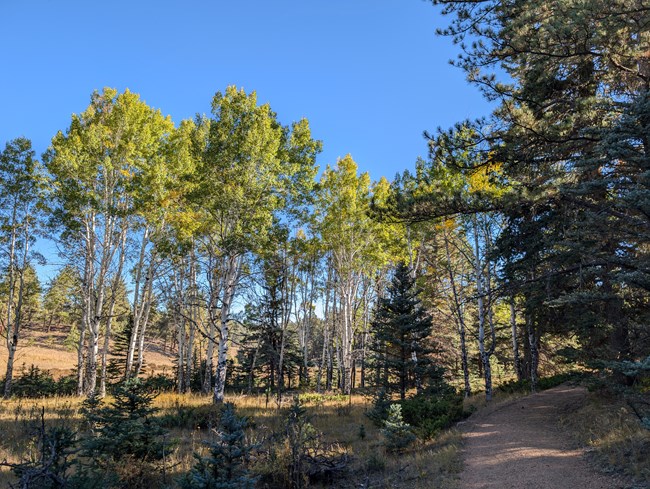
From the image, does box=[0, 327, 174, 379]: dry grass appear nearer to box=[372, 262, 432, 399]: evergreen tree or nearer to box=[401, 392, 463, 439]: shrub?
box=[372, 262, 432, 399]: evergreen tree

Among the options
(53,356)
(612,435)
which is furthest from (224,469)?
(53,356)

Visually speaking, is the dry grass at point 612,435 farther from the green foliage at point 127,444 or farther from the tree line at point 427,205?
the green foliage at point 127,444

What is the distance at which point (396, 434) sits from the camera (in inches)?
341

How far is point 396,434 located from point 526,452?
2.73 metres

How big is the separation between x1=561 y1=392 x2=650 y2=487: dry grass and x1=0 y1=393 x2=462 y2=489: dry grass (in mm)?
2475

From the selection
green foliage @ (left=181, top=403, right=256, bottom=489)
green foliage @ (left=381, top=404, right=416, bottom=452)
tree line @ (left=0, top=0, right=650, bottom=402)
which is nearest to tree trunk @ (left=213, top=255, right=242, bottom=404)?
tree line @ (left=0, top=0, right=650, bottom=402)

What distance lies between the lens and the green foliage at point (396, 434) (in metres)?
8.52

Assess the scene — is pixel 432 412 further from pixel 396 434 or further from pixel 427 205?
pixel 427 205

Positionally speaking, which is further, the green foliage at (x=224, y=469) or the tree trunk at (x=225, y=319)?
the tree trunk at (x=225, y=319)

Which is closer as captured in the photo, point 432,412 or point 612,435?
point 612,435

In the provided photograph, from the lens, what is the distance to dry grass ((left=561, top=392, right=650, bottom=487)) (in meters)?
5.63

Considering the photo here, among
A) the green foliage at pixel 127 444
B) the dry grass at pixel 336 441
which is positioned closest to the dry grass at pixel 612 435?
the dry grass at pixel 336 441

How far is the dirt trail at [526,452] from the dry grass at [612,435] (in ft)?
0.86

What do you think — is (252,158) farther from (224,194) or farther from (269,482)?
(269,482)
